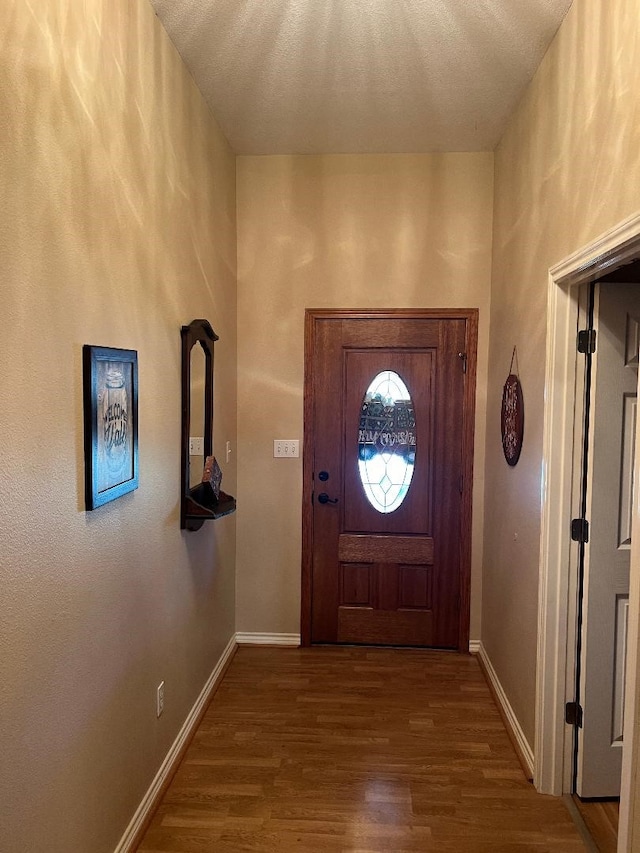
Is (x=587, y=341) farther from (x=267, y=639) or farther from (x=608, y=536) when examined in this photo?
(x=267, y=639)

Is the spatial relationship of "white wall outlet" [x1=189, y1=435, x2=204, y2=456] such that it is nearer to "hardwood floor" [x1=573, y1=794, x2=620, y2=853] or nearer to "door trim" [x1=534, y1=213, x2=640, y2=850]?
"door trim" [x1=534, y1=213, x2=640, y2=850]

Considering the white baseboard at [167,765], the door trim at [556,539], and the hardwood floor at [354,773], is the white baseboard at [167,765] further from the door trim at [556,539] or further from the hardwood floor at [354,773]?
the door trim at [556,539]

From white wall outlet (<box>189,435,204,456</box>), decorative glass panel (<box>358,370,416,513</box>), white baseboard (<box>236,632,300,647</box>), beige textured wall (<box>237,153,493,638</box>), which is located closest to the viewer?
white wall outlet (<box>189,435,204,456</box>)

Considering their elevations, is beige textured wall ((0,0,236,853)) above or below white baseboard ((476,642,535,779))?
above

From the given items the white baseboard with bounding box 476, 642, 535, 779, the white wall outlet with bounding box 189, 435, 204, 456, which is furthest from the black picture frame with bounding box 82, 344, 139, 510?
the white baseboard with bounding box 476, 642, 535, 779

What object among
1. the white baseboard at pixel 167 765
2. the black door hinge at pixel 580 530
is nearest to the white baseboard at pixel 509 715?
the black door hinge at pixel 580 530

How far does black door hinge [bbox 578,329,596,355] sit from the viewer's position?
232cm

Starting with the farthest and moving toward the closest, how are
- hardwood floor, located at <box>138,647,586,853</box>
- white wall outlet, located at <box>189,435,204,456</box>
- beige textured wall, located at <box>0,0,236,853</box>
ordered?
1. white wall outlet, located at <box>189,435,204,456</box>
2. hardwood floor, located at <box>138,647,586,853</box>
3. beige textured wall, located at <box>0,0,236,853</box>

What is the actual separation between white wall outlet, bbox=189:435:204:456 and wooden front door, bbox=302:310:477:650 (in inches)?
36.9

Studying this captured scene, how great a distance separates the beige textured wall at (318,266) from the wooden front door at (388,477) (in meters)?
0.09

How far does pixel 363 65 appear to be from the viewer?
264 centimetres

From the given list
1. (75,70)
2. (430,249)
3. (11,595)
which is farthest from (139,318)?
(430,249)

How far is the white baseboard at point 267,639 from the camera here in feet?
12.7

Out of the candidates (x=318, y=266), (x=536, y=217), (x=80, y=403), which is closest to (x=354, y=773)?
(x=80, y=403)
